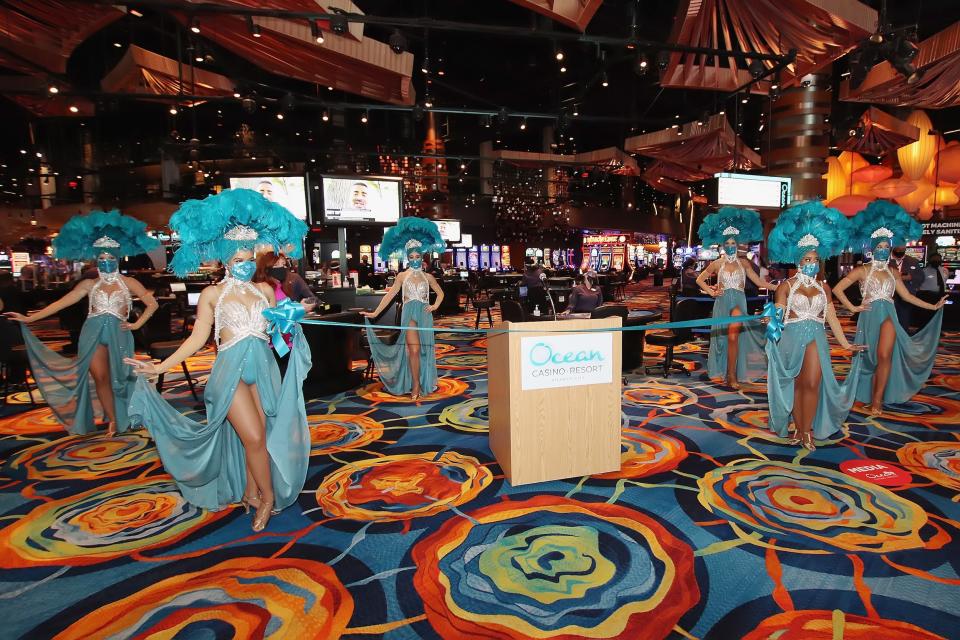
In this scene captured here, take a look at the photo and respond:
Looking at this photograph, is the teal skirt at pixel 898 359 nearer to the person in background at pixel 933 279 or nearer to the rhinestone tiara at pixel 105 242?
the person in background at pixel 933 279

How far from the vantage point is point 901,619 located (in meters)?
2.06

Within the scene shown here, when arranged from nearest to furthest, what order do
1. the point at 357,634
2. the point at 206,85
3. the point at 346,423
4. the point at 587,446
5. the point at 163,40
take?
the point at 357,634 < the point at 587,446 < the point at 346,423 < the point at 206,85 < the point at 163,40

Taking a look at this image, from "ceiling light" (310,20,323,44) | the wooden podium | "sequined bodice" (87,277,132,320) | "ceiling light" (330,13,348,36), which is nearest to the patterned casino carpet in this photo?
the wooden podium

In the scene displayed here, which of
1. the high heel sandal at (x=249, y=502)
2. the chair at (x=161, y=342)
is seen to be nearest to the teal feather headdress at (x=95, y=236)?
the chair at (x=161, y=342)

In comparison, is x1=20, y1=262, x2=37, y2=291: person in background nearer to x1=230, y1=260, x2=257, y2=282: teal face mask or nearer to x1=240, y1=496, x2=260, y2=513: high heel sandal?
x1=240, y1=496, x2=260, y2=513: high heel sandal

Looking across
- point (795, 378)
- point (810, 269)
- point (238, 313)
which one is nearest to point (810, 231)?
point (810, 269)

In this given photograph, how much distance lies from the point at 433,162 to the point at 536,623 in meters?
19.3

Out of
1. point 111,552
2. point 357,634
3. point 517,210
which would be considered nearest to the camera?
point 357,634

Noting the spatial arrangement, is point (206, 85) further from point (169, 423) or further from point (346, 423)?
point (169, 423)

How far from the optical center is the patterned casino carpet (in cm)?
212

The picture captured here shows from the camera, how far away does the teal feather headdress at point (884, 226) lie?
483 cm

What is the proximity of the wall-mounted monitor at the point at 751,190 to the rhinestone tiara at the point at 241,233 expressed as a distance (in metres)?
8.71

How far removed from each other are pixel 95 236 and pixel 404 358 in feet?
Answer: 10.4

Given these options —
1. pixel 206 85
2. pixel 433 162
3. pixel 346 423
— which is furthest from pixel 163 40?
pixel 346 423
